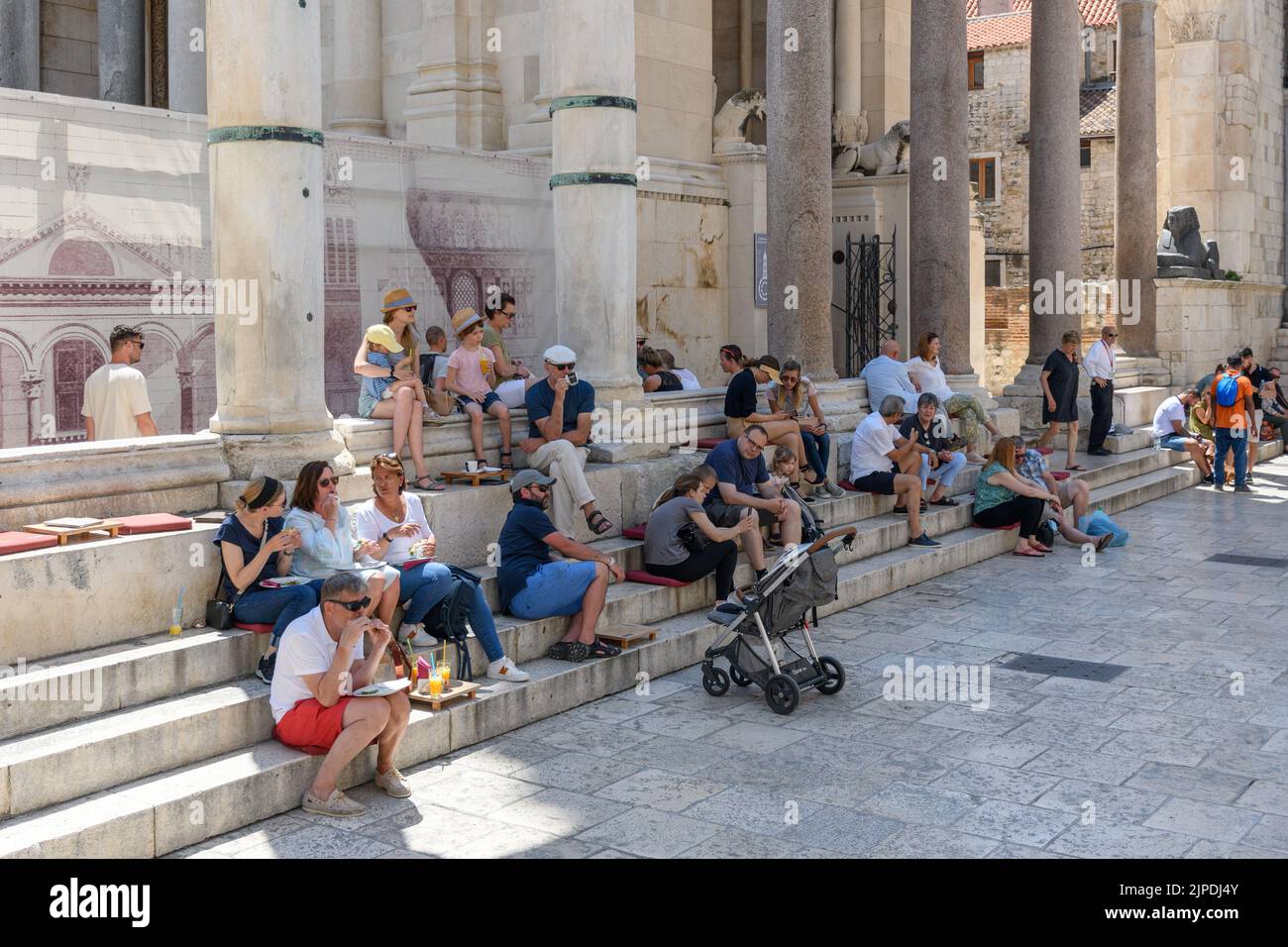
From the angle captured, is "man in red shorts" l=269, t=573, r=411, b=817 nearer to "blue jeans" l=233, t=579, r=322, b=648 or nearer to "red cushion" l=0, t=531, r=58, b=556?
"blue jeans" l=233, t=579, r=322, b=648

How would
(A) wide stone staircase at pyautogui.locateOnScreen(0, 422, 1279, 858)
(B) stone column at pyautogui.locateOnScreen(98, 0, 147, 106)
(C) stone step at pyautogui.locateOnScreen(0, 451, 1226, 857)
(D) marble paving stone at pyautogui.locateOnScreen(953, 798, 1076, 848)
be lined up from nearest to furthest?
(C) stone step at pyautogui.locateOnScreen(0, 451, 1226, 857)
(A) wide stone staircase at pyautogui.locateOnScreen(0, 422, 1279, 858)
(D) marble paving stone at pyautogui.locateOnScreen(953, 798, 1076, 848)
(B) stone column at pyautogui.locateOnScreen(98, 0, 147, 106)

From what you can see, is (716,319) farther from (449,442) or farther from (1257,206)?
(1257,206)

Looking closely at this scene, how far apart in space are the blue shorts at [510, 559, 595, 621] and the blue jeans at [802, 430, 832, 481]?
4.42 m

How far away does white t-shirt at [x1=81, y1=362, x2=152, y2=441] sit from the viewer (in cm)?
865

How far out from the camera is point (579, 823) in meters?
6.57

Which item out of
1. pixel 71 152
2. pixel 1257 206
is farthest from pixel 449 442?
pixel 1257 206

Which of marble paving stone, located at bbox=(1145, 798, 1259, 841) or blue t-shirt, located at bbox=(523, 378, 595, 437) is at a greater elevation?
blue t-shirt, located at bbox=(523, 378, 595, 437)

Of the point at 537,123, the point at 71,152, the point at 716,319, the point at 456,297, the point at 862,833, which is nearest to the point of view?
the point at 862,833

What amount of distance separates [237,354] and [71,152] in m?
2.25

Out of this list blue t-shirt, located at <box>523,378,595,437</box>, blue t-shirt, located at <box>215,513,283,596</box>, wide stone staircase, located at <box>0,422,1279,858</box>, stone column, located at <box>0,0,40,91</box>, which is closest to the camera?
wide stone staircase, located at <box>0,422,1279,858</box>

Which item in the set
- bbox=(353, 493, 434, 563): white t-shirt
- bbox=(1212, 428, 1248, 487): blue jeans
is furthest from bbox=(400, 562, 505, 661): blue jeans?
bbox=(1212, 428, 1248, 487): blue jeans

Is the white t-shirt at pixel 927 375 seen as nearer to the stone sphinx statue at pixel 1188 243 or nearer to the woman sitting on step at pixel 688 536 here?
the woman sitting on step at pixel 688 536

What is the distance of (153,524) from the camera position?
762 centimetres

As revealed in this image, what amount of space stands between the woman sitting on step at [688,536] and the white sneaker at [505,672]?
6.71 ft
